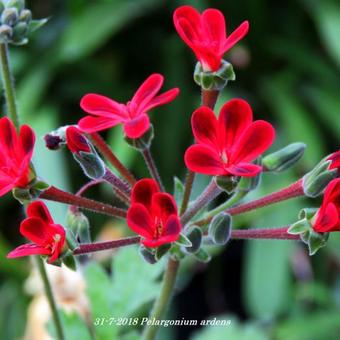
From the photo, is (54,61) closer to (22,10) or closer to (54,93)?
(54,93)

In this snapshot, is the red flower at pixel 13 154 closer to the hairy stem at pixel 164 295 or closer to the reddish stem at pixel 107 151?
the reddish stem at pixel 107 151

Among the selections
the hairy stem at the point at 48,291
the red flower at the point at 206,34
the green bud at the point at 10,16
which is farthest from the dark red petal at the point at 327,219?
the green bud at the point at 10,16

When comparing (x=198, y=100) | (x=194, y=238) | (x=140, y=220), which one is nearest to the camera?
(x=140, y=220)

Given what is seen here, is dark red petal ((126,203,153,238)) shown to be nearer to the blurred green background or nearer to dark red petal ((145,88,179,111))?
dark red petal ((145,88,179,111))

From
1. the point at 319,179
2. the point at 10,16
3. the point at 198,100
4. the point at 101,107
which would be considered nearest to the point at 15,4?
the point at 10,16

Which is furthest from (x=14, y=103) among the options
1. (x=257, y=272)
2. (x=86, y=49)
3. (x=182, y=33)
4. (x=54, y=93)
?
(x=54, y=93)

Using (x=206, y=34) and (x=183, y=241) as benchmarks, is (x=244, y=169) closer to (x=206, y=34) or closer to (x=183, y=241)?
(x=183, y=241)
